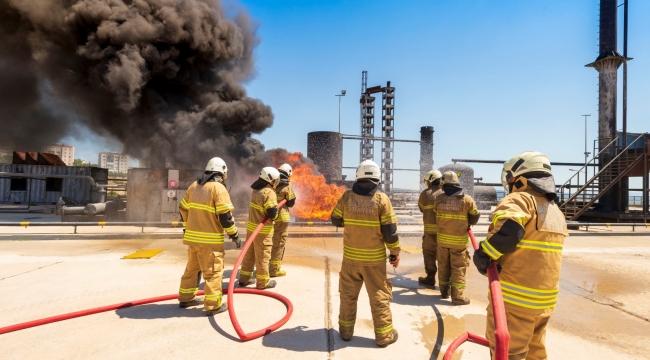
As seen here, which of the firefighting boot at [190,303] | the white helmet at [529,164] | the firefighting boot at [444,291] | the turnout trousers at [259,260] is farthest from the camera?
the turnout trousers at [259,260]

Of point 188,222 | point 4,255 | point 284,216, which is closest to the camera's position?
point 188,222

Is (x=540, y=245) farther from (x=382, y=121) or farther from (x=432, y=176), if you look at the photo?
(x=382, y=121)

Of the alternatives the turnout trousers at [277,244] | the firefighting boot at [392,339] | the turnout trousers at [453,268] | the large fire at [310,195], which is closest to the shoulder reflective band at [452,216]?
the turnout trousers at [453,268]

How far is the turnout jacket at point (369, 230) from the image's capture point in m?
3.44

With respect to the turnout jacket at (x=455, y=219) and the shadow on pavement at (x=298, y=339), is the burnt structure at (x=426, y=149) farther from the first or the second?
the shadow on pavement at (x=298, y=339)

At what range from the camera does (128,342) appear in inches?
135

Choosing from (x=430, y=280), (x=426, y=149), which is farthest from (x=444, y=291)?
(x=426, y=149)

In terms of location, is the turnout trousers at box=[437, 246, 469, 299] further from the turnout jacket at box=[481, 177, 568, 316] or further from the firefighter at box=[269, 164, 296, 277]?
the firefighter at box=[269, 164, 296, 277]

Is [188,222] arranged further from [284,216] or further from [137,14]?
[137,14]

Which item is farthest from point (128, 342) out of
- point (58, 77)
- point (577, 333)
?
point (58, 77)

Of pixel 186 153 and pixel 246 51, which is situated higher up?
pixel 246 51

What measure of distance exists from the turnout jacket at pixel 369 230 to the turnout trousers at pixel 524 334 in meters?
1.17

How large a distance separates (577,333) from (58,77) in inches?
979

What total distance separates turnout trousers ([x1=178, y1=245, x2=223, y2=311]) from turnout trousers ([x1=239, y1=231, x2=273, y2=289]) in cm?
87
